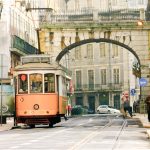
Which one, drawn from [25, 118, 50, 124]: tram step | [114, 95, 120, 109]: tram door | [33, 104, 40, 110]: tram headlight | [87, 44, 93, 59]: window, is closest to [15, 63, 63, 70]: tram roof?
[33, 104, 40, 110]: tram headlight

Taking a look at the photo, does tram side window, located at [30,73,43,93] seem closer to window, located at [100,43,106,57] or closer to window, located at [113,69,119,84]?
window, located at [113,69,119,84]

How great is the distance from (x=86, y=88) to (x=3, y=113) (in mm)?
60261

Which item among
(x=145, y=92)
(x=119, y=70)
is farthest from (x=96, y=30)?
(x=119, y=70)

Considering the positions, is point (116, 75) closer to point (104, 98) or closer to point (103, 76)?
point (103, 76)

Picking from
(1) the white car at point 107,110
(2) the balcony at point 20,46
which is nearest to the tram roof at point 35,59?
(2) the balcony at point 20,46

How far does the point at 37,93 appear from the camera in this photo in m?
31.2

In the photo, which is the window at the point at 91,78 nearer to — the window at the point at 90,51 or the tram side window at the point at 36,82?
the window at the point at 90,51

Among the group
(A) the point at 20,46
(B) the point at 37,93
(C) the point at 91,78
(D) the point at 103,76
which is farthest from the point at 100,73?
(B) the point at 37,93

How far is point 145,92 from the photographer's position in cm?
5503

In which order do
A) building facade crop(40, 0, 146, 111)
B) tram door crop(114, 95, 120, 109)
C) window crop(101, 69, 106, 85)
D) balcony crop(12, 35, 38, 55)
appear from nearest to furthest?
balcony crop(12, 35, 38, 55) → building facade crop(40, 0, 146, 111) → tram door crop(114, 95, 120, 109) → window crop(101, 69, 106, 85)

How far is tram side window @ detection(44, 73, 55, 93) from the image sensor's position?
103ft

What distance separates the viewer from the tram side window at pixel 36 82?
3130 cm

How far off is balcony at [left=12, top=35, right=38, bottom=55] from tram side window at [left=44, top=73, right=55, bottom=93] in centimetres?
2607

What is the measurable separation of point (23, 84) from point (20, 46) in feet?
96.7
